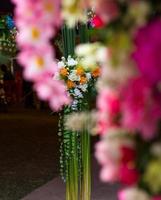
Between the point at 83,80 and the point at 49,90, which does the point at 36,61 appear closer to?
the point at 49,90

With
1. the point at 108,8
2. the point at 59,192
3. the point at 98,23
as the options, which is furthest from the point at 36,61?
the point at 59,192

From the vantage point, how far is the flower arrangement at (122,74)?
3.19 ft

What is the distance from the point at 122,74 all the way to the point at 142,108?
71 millimetres

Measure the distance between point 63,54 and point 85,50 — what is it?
127 inches

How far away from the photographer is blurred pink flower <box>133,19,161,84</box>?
0.95 metres

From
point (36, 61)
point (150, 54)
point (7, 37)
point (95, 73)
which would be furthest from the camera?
point (7, 37)

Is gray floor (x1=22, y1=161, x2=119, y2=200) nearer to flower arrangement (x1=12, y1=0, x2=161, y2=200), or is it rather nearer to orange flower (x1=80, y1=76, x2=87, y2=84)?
orange flower (x1=80, y1=76, x2=87, y2=84)

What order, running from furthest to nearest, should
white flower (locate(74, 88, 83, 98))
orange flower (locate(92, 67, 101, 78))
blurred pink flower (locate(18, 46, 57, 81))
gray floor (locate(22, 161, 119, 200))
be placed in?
gray floor (locate(22, 161, 119, 200))
white flower (locate(74, 88, 83, 98))
orange flower (locate(92, 67, 101, 78))
blurred pink flower (locate(18, 46, 57, 81))

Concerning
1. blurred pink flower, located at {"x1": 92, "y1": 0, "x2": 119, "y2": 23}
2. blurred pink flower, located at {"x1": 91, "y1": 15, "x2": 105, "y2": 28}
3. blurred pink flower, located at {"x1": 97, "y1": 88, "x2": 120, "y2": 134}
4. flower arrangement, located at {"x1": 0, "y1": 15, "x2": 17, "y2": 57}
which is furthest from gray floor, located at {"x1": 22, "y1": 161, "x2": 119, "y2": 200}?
flower arrangement, located at {"x1": 0, "y1": 15, "x2": 17, "y2": 57}

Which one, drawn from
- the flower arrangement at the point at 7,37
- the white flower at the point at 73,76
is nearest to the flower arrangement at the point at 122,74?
the white flower at the point at 73,76

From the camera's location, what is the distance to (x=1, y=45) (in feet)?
40.8

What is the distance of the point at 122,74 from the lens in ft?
3.24

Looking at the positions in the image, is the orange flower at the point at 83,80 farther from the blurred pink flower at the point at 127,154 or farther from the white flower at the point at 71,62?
the blurred pink flower at the point at 127,154

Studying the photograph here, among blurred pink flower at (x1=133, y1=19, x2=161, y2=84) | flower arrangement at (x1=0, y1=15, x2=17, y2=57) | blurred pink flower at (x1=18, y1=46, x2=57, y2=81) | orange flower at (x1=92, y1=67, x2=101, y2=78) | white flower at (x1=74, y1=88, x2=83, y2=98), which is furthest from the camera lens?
flower arrangement at (x1=0, y1=15, x2=17, y2=57)
